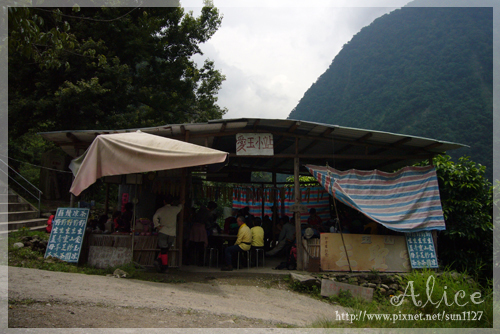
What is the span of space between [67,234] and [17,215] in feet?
17.3

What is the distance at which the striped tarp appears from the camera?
9.03 m

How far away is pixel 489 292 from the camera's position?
230 inches

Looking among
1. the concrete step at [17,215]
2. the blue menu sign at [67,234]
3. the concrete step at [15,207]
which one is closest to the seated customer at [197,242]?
the blue menu sign at [67,234]

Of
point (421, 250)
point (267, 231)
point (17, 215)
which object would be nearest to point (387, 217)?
point (421, 250)

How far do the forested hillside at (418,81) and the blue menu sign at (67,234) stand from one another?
2692cm

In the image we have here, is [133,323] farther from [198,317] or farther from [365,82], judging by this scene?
[365,82]

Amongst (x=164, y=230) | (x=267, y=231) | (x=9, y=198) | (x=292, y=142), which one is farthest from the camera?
(x=267, y=231)

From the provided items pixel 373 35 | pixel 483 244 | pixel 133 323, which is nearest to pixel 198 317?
pixel 133 323

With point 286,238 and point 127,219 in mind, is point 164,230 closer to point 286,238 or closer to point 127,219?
point 127,219

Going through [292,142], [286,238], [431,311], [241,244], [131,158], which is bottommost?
[431,311]

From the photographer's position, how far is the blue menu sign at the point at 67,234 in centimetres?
773

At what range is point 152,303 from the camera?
5281mm

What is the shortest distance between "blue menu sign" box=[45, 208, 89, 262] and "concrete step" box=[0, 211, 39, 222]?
4.11 m

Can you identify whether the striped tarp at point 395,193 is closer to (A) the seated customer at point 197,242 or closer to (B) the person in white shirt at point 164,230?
(A) the seated customer at point 197,242
